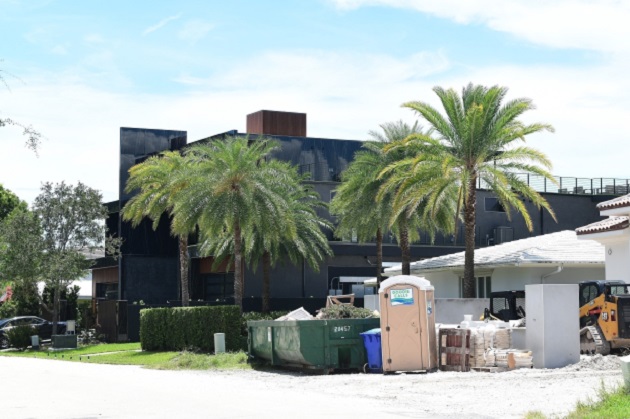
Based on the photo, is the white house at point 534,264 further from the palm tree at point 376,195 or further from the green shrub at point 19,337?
the green shrub at point 19,337

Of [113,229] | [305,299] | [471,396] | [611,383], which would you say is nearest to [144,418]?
[471,396]

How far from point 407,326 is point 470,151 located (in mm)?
11393

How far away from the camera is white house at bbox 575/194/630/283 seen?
103 feet

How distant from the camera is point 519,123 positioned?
3531 centimetres

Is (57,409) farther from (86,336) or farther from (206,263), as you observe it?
(206,263)

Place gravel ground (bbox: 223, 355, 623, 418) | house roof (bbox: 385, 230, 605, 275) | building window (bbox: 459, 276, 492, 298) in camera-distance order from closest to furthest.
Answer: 1. gravel ground (bbox: 223, 355, 623, 418)
2. house roof (bbox: 385, 230, 605, 275)
3. building window (bbox: 459, 276, 492, 298)

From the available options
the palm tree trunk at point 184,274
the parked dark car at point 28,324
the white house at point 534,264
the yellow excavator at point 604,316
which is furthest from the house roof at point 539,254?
the parked dark car at point 28,324

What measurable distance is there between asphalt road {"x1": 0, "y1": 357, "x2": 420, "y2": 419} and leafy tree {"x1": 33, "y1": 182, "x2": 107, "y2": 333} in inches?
922

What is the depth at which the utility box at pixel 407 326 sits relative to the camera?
82.5ft

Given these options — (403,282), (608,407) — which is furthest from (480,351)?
(608,407)

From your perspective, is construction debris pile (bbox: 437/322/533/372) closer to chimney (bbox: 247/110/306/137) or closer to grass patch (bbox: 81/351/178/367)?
grass patch (bbox: 81/351/178/367)

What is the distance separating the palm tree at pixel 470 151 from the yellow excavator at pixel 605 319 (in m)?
7.46

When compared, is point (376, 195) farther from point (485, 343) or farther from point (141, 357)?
point (485, 343)

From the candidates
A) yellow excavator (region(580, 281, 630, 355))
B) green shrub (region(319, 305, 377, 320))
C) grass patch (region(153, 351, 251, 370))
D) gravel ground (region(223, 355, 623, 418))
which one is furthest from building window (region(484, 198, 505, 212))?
gravel ground (region(223, 355, 623, 418))
